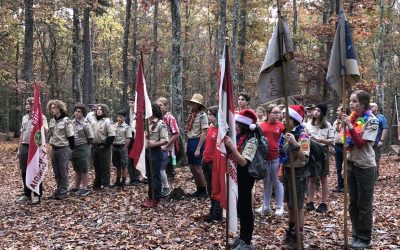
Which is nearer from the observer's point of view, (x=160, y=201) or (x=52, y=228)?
(x=52, y=228)

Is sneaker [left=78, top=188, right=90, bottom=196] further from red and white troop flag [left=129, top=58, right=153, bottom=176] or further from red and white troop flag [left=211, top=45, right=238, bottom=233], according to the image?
red and white troop flag [left=211, top=45, right=238, bottom=233]

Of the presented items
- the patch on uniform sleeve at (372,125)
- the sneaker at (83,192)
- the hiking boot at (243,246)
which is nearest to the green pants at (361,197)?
the patch on uniform sleeve at (372,125)

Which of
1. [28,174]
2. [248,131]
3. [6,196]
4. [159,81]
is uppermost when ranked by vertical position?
[159,81]

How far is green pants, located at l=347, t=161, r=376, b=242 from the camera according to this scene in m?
5.95

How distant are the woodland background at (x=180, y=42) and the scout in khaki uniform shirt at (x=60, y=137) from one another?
4171mm

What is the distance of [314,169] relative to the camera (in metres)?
7.57

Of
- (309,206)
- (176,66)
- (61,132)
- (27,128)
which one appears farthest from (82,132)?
(309,206)

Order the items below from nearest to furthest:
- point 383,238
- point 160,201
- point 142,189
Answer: point 383,238
point 160,201
point 142,189

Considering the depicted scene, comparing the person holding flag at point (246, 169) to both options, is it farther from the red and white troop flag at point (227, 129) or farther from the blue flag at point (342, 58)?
the blue flag at point (342, 58)

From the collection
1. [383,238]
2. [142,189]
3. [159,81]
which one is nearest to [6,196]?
[142,189]

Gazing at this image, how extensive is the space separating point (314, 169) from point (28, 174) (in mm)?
5864

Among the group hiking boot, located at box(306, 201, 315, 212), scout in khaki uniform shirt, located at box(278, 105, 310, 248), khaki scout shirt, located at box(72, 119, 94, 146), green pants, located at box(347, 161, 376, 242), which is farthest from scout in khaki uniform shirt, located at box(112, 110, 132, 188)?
green pants, located at box(347, 161, 376, 242)

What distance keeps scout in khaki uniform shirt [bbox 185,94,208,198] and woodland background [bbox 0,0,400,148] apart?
3.86m

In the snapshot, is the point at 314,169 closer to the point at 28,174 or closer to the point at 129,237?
the point at 129,237
